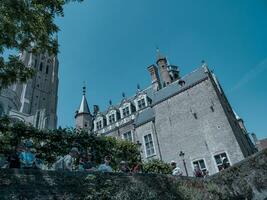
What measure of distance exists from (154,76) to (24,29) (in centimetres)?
2146

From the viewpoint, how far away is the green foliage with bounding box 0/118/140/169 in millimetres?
9359

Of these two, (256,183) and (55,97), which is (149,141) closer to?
(256,183)

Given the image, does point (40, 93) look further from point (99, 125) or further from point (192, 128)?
point (192, 128)

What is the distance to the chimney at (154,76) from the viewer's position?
86.5 ft

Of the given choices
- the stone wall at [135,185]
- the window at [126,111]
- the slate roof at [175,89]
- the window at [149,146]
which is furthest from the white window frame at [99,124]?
the stone wall at [135,185]

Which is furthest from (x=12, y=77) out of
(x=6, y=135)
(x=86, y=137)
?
(x=86, y=137)

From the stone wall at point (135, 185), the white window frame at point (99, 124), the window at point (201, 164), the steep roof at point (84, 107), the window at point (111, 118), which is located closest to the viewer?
the stone wall at point (135, 185)

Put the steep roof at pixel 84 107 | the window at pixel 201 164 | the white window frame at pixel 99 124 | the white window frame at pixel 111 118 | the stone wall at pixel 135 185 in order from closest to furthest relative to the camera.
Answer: the stone wall at pixel 135 185 → the window at pixel 201 164 → the white window frame at pixel 111 118 → the white window frame at pixel 99 124 → the steep roof at pixel 84 107

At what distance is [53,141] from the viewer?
10.6m

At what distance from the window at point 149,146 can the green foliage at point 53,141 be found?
6.66m

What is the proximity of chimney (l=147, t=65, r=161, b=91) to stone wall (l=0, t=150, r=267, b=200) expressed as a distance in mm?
17937

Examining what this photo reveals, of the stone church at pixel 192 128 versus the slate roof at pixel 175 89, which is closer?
the stone church at pixel 192 128

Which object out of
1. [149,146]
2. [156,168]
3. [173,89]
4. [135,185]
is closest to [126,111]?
[149,146]

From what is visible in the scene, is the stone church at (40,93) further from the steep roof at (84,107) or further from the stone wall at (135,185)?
the stone wall at (135,185)
